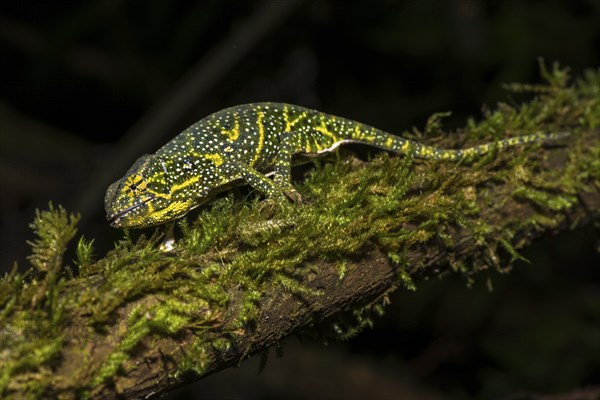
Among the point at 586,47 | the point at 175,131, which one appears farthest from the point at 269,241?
the point at 586,47

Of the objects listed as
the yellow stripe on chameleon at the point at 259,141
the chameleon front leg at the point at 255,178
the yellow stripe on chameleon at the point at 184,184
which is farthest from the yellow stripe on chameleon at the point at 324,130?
the yellow stripe on chameleon at the point at 184,184

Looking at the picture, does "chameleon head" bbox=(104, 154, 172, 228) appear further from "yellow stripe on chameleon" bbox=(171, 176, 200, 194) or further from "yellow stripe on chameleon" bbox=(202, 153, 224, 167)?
"yellow stripe on chameleon" bbox=(202, 153, 224, 167)

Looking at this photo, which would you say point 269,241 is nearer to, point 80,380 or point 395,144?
point 80,380

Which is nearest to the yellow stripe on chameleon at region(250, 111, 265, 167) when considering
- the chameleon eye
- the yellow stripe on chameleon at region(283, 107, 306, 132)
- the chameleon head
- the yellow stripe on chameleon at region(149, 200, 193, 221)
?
the yellow stripe on chameleon at region(283, 107, 306, 132)

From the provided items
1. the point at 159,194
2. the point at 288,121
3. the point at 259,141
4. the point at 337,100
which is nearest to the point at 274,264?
the point at 159,194

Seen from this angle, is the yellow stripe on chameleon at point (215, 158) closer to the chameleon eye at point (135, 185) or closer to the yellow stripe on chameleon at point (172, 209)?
the yellow stripe on chameleon at point (172, 209)
